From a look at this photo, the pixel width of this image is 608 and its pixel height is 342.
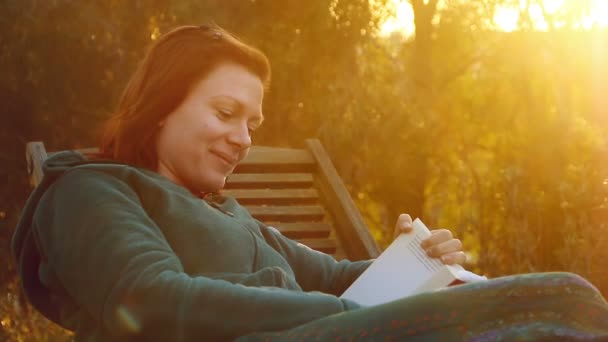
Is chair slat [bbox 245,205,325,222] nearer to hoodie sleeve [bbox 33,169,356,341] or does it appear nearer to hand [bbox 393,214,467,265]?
hand [bbox 393,214,467,265]

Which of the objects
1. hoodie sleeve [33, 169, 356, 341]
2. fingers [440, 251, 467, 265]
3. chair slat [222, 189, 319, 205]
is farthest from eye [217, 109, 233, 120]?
chair slat [222, 189, 319, 205]

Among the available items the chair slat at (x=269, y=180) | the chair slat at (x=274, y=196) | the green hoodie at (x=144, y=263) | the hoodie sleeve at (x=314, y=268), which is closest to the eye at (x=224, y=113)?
the green hoodie at (x=144, y=263)

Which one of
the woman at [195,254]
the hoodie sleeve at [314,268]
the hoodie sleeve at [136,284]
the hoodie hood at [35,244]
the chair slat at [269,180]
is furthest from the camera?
the chair slat at [269,180]

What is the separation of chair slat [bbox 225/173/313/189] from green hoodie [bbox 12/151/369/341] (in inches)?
83.1

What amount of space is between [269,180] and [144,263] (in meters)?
2.81

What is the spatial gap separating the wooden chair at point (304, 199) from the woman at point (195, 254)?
164 centimetres

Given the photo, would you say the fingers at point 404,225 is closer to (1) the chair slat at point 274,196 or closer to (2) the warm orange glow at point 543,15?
(1) the chair slat at point 274,196

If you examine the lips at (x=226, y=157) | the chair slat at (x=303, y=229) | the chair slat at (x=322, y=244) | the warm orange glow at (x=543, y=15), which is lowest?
the chair slat at (x=322, y=244)

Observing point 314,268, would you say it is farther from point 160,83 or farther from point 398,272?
point 160,83

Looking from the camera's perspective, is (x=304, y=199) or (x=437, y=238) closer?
(x=437, y=238)

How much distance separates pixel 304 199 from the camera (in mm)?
4633

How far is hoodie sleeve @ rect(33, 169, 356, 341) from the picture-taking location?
1737 millimetres

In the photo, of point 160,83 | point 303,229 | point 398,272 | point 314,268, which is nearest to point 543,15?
point 303,229

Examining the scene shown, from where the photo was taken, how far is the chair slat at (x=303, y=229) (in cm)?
442
